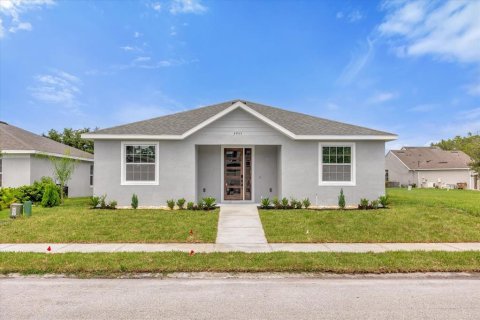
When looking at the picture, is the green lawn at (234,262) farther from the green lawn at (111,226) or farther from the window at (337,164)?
the window at (337,164)

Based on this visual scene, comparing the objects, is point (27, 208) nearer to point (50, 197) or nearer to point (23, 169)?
point (50, 197)

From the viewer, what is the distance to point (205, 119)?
14633 millimetres

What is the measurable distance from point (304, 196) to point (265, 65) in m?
13.9

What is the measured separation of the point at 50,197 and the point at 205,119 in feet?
27.7

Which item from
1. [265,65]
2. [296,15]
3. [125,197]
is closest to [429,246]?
[125,197]

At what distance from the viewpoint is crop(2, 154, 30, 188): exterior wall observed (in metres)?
16.1

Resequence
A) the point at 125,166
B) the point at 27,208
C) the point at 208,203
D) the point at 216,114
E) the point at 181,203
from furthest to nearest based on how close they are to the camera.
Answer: the point at 125,166, the point at 216,114, the point at 181,203, the point at 208,203, the point at 27,208

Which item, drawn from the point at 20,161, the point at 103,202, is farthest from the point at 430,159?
the point at 20,161

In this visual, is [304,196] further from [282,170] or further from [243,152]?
[243,152]

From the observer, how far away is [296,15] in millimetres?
17188

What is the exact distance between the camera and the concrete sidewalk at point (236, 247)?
7.53 metres

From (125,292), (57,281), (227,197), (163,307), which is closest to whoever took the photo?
(163,307)

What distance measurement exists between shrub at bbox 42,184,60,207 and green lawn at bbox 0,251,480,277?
819 centimetres

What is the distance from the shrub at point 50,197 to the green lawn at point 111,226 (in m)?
2.46
